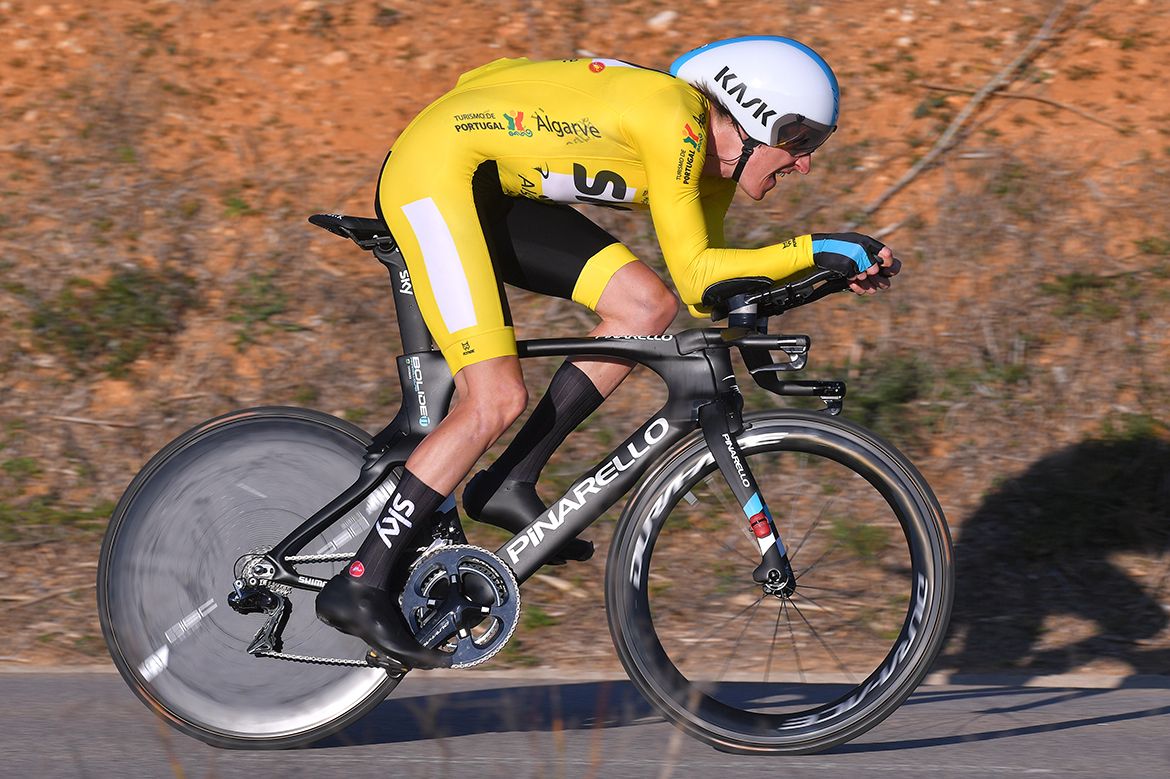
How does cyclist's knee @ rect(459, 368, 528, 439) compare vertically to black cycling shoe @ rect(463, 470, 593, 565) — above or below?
above

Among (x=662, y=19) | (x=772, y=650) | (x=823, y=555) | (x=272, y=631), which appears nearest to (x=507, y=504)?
(x=272, y=631)

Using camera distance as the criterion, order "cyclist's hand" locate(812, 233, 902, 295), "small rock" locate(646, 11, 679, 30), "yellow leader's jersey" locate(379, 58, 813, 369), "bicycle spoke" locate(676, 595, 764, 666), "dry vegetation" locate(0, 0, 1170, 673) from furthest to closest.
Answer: "small rock" locate(646, 11, 679, 30) → "dry vegetation" locate(0, 0, 1170, 673) → "bicycle spoke" locate(676, 595, 764, 666) → "yellow leader's jersey" locate(379, 58, 813, 369) → "cyclist's hand" locate(812, 233, 902, 295)

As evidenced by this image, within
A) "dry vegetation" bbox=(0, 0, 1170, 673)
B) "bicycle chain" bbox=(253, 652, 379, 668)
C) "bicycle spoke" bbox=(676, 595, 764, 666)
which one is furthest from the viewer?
"dry vegetation" bbox=(0, 0, 1170, 673)

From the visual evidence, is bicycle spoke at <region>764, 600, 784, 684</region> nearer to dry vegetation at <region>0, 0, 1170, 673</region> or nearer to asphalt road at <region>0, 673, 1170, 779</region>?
asphalt road at <region>0, 673, 1170, 779</region>

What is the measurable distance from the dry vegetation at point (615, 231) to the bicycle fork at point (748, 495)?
139 centimetres

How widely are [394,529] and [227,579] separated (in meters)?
0.61

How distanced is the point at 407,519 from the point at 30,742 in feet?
4.28

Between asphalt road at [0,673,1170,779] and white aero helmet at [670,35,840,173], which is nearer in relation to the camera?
white aero helmet at [670,35,840,173]

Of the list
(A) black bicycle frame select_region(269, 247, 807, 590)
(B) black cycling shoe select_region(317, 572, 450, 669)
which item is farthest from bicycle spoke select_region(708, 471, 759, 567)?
(B) black cycling shoe select_region(317, 572, 450, 669)

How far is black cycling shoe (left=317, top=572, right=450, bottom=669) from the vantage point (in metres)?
3.91

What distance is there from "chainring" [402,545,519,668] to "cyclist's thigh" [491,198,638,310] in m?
0.79

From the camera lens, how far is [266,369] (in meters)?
7.17

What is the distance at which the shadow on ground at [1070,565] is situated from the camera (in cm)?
521

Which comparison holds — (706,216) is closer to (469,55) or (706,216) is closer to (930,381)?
(930,381)
